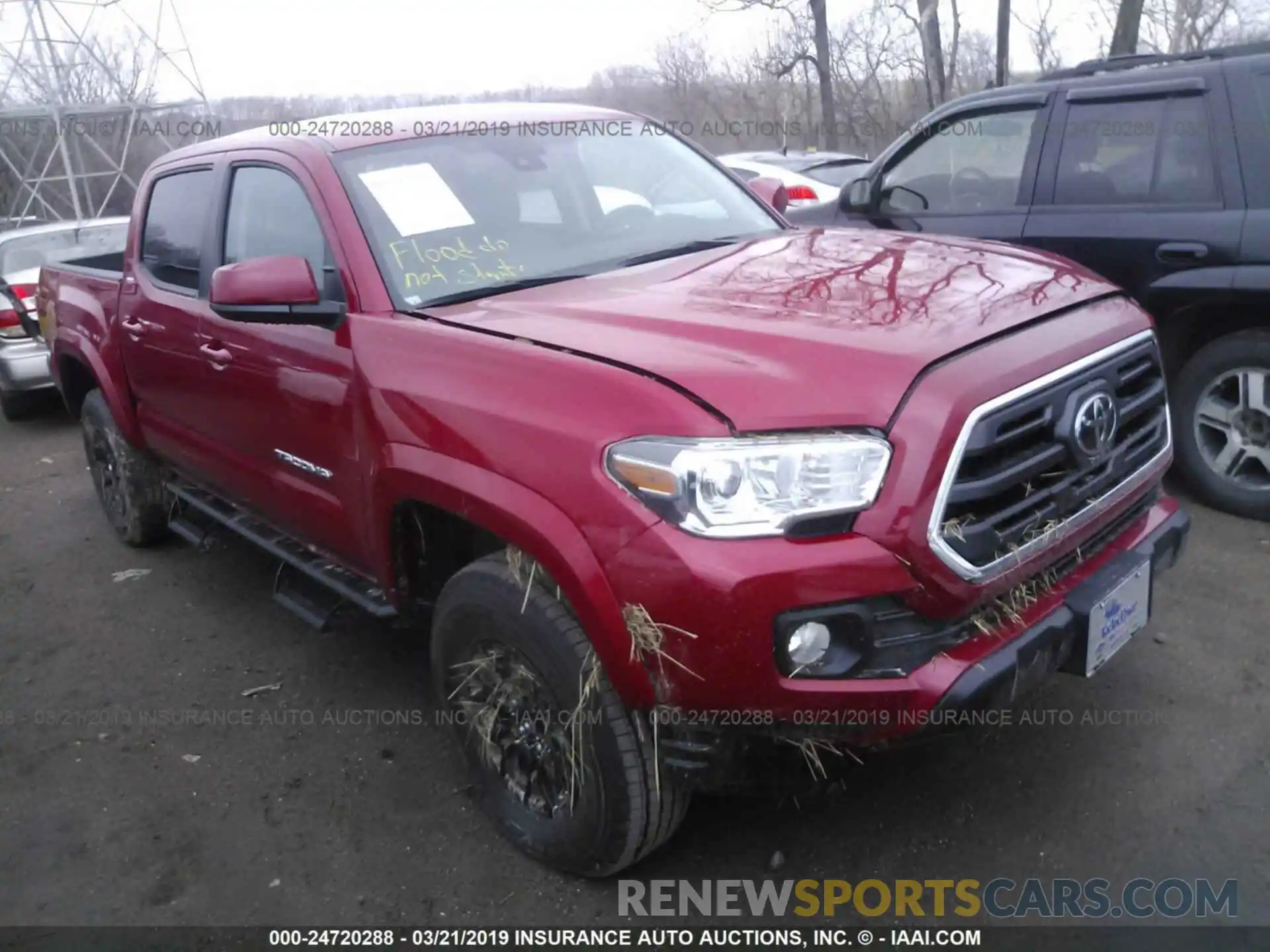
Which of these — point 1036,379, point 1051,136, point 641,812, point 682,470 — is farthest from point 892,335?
point 1051,136

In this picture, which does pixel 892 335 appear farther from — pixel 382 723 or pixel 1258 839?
pixel 382 723

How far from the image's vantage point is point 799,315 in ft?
8.49

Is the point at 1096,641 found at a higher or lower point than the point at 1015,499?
lower

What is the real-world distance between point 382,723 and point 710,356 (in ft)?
6.61

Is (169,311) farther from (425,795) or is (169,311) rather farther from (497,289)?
(425,795)

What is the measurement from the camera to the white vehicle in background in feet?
31.3

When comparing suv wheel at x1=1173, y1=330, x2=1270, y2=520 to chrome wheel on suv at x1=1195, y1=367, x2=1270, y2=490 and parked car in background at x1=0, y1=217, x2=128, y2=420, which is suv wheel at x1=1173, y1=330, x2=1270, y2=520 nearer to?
chrome wheel on suv at x1=1195, y1=367, x2=1270, y2=490

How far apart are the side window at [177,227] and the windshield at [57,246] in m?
3.85

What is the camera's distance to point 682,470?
2.20 metres

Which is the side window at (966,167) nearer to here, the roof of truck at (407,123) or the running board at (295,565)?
the roof of truck at (407,123)

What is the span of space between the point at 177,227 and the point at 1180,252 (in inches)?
163

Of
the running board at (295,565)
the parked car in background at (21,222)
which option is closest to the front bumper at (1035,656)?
the running board at (295,565)

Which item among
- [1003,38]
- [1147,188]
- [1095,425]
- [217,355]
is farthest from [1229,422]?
[1003,38]

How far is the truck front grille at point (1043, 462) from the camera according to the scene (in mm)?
2281
